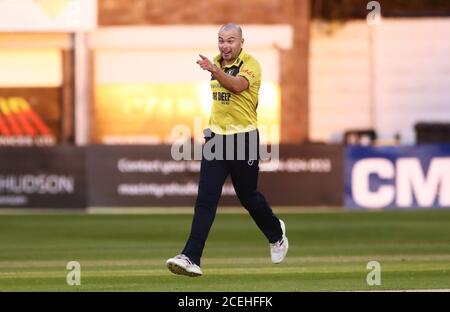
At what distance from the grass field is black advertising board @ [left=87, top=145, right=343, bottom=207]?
154 cm

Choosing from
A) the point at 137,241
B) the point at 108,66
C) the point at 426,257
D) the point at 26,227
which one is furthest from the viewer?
the point at 108,66

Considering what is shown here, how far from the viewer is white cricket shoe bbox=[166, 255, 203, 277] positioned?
13.6 metres

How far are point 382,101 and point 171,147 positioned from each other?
47.9ft

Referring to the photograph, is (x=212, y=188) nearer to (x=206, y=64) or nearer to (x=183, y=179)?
(x=206, y=64)

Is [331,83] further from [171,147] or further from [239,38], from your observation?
[239,38]

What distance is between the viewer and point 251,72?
1393 cm

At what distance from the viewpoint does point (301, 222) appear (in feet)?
81.3

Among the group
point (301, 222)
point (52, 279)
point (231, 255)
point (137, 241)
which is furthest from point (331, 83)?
point (52, 279)

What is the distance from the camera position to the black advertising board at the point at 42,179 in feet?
94.3

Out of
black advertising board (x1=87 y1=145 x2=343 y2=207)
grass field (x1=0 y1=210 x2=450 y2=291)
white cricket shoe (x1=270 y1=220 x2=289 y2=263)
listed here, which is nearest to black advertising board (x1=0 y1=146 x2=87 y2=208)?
black advertising board (x1=87 y1=145 x2=343 y2=207)

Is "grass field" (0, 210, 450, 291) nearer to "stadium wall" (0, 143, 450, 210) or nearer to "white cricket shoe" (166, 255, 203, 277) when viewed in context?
"white cricket shoe" (166, 255, 203, 277)

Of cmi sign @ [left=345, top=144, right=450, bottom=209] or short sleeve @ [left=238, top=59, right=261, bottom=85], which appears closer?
short sleeve @ [left=238, top=59, right=261, bottom=85]

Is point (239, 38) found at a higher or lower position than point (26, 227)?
higher

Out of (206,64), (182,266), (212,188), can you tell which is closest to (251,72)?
(206,64)
